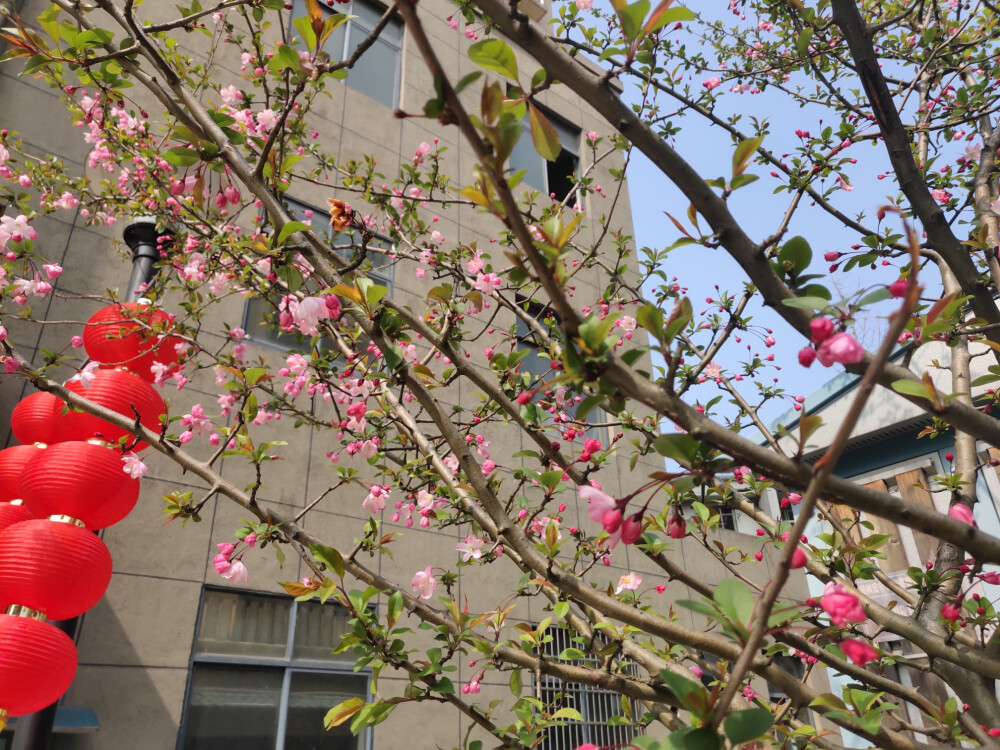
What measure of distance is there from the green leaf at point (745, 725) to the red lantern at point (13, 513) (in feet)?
11.0

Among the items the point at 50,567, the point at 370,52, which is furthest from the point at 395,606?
the point at 370,52

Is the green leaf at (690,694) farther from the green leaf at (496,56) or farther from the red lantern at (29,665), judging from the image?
the red lantern at (29,665)

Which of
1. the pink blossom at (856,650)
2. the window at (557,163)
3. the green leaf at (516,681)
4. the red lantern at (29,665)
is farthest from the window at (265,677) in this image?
the window at (557,163)

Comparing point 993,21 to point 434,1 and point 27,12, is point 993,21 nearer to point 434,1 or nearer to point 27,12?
point 434,1

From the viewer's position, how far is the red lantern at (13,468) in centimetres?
315

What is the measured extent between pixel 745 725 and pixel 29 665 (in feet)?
9.32

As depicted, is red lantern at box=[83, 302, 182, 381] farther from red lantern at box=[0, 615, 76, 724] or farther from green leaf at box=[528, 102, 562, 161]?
green leaf at box=[528, 102, 562, 161]

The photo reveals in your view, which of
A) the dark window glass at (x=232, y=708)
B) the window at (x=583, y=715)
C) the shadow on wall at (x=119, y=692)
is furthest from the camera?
the window at (x=583, y=715)

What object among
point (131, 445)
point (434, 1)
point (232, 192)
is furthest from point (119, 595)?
point (434, 1)

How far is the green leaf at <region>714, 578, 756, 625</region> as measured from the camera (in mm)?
917

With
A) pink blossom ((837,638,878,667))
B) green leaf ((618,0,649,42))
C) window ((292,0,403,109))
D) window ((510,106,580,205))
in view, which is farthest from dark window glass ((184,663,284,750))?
window ((510,106,580,205))

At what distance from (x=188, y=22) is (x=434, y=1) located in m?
7.78

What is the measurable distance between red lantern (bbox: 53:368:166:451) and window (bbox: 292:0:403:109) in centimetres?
567

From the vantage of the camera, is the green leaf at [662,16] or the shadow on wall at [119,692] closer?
the green leaf at [662,16]
